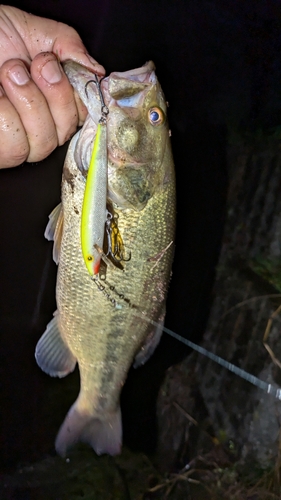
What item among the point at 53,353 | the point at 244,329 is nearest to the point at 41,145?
the point at 53,353

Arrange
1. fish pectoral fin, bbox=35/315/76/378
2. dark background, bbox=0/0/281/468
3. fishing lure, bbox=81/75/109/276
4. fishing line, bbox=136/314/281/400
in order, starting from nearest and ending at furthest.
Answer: fishing lure, bbox=81/75/109/276
fish pectoral fin, bbox=35/315/76/378
dark background, bbox=0/0/281/468
fishing line, bbox=136/314/281/400

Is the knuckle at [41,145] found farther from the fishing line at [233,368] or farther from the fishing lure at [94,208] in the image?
the fishing line at [233,368]

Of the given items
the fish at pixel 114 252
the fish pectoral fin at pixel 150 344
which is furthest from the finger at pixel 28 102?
the fish pectoral fin at pixel 150 344

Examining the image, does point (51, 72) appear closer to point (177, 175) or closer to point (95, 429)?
point (177, 175)

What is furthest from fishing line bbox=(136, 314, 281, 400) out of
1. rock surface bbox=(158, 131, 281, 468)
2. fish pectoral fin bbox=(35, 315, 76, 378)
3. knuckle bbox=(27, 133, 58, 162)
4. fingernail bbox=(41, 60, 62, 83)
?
fingernail bbox=(41, 60, 62, 83)

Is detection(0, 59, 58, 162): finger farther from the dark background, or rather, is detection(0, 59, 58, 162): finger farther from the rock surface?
the rock surface

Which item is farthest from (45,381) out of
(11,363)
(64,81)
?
(64,81)
